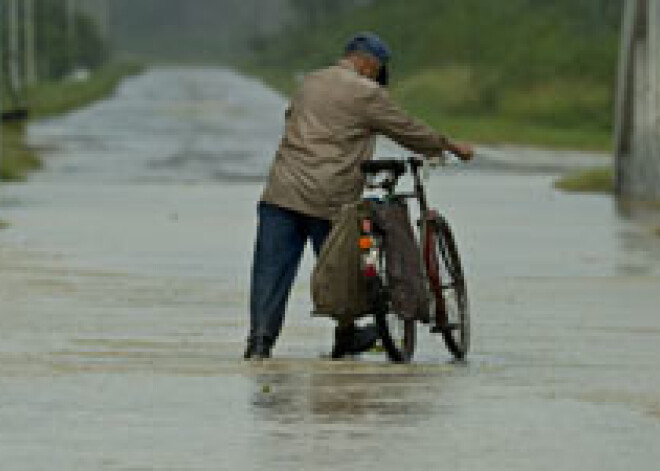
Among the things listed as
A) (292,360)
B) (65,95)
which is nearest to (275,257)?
(292,360)

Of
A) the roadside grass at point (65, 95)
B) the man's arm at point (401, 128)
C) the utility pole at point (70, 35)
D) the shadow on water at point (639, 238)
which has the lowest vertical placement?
the utility pole at point (70, 35)

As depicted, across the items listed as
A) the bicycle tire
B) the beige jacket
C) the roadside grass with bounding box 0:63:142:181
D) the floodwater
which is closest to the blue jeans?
the beige jacket

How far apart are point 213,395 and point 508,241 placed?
474 inches

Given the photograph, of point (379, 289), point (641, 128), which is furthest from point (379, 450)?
point (641, 128)

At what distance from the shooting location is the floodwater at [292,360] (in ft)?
32.0

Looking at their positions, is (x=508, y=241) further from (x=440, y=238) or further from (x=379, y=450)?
(x=379, y=450)

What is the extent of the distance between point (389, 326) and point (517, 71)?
5702cm

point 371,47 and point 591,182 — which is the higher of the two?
point 371,47

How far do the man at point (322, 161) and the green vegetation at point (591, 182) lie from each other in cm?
1911

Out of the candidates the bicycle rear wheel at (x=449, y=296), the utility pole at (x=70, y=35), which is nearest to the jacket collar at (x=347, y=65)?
the bicycle rear wheel at (x=449, y=296)

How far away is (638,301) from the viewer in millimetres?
17203

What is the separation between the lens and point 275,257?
13.3m

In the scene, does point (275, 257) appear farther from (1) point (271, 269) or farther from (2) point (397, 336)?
(2) point (397, 336)

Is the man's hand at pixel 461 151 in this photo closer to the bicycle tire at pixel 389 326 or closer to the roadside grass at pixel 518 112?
the bicycle tire at pixel 389 326
